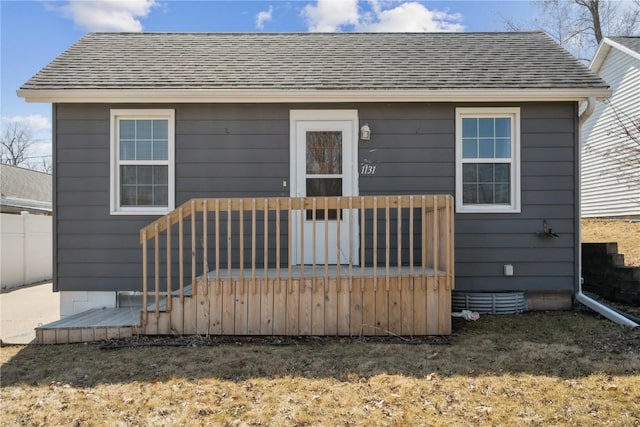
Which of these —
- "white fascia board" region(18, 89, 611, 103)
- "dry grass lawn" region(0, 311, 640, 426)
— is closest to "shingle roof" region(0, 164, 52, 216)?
"white fascia board" region(18, 89, 611, 103)

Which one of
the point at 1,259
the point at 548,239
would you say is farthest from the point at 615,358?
the point at 1,259

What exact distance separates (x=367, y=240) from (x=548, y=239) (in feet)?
7.77

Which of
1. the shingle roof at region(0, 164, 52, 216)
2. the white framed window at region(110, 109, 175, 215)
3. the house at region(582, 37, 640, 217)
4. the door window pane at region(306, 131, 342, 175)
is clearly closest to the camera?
the white framed window at region(110, 109, 175, 215)

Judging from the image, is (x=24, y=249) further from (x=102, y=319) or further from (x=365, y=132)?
(x=365, y=132)

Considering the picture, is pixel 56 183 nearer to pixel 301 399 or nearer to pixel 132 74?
pixel 132 74

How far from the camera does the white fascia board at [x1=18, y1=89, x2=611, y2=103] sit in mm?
4969

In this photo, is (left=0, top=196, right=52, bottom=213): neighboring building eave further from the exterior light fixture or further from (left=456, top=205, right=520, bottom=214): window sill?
(left=456, top=205, right=520, bottom=214): window sill

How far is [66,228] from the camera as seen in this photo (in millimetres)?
5191

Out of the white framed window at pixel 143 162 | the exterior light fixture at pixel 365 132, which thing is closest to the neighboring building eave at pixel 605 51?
the exterior light fixture at pixel 365 132

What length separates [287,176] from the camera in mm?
5266

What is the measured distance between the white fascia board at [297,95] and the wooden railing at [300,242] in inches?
56.4

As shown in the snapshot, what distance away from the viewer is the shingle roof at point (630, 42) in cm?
1052

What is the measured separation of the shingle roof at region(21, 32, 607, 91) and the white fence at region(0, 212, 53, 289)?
14.7ft

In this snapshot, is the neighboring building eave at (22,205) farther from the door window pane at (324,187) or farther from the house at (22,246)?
the door window pane at (324,187)
